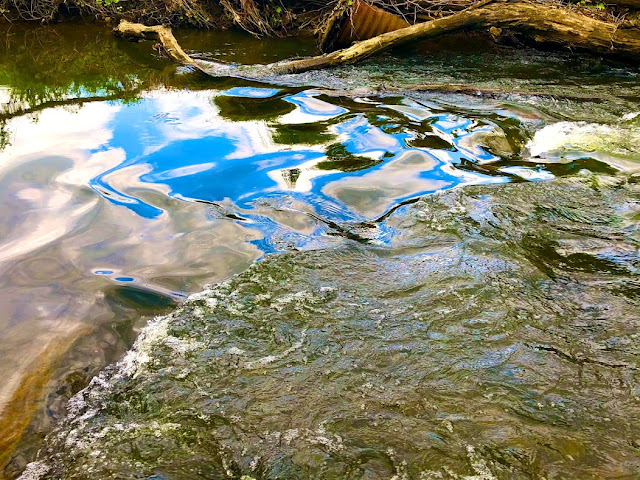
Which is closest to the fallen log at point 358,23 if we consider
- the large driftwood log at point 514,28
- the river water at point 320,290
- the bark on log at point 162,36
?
the large driftwood log at point 514,28

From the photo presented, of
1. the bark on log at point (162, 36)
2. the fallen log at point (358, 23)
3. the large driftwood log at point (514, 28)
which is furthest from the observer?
the fallen log at point (358, 23)

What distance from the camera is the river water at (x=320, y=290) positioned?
2055mm

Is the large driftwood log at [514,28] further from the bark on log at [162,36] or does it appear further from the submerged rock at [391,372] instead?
the submerged rock at [391,372]

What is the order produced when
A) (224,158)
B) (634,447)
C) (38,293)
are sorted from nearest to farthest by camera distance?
(634,447) → (38,293) → (224,158)

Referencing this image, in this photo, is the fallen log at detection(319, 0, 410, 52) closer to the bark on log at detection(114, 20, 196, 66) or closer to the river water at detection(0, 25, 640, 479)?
the bark on log at detection(114, 20, 196, 66)

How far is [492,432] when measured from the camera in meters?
2.04

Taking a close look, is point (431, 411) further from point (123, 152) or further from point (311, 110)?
point (311, 110)

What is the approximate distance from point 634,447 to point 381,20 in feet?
26.1

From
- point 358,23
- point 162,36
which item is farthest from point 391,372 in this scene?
point 162,36

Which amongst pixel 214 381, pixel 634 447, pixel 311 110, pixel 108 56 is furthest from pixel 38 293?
pixel 108 56

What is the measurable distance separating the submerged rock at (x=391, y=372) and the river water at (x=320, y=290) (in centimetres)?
1

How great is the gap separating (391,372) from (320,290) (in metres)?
0.79

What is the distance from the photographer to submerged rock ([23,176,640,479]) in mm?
1975

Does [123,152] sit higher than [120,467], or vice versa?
[123,152]
